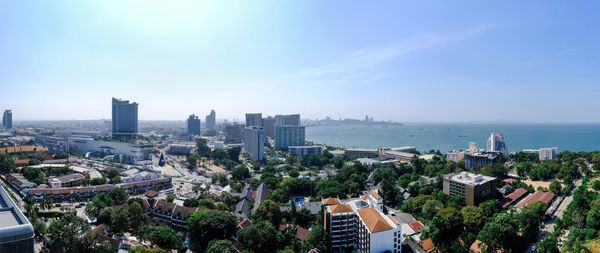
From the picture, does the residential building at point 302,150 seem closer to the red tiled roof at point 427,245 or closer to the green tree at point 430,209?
the green tree at point 430,209

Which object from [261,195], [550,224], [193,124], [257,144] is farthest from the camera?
[193,124]

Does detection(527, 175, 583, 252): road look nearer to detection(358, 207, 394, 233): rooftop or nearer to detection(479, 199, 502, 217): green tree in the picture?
detection(479, 199, 502, 217): green tree

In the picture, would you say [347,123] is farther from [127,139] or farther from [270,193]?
[270,193]

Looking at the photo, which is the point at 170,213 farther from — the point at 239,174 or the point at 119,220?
the point at 239,174

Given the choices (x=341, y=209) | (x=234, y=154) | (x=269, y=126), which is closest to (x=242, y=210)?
(x=341, y=209)

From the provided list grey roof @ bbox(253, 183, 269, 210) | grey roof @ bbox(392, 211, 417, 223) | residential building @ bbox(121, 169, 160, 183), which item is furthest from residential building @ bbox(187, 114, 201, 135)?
grey roof @ bbox(392, 211, 417, 223)

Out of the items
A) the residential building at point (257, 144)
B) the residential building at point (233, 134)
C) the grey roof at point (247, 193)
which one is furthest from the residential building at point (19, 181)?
the residential building at point (233, 134)
